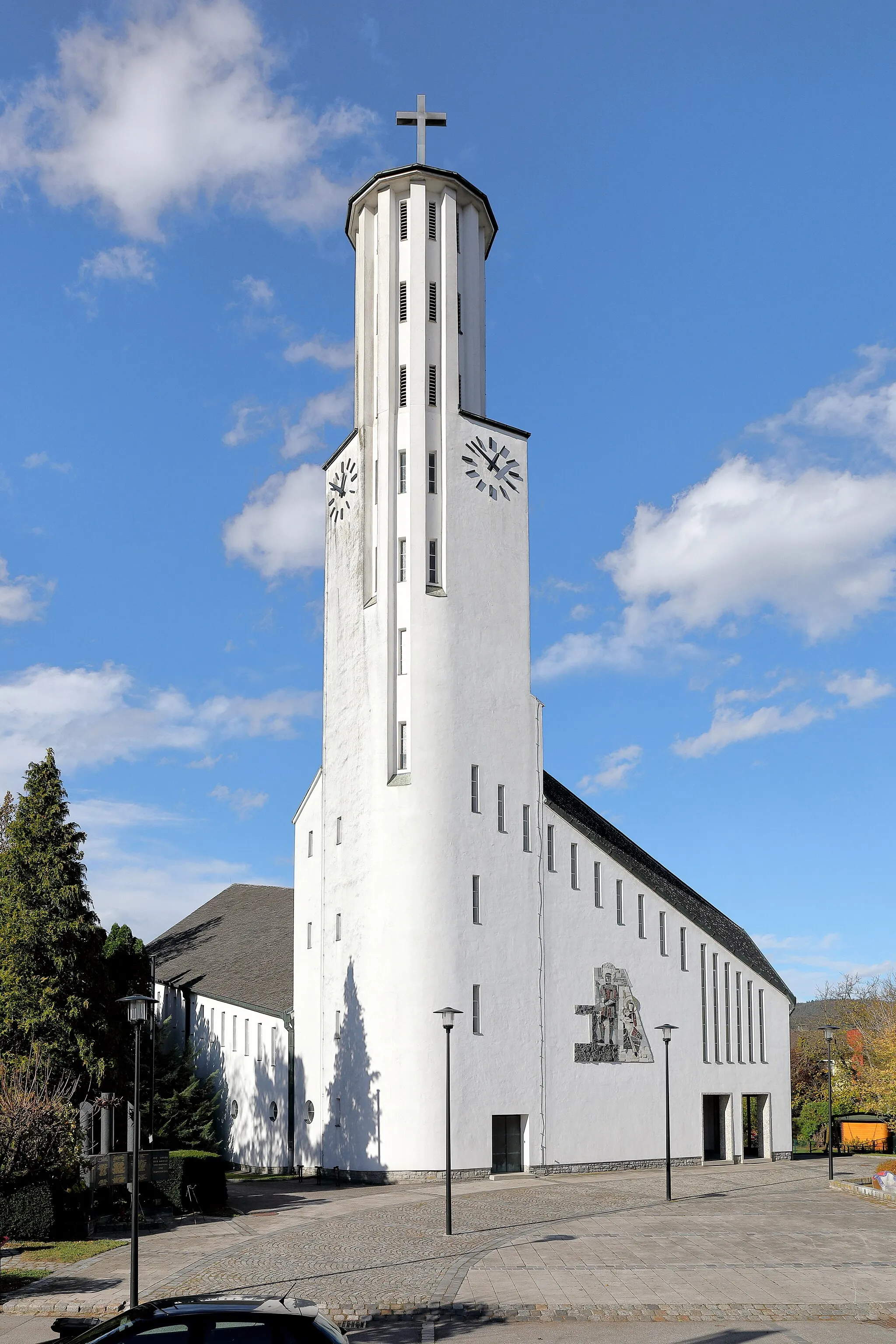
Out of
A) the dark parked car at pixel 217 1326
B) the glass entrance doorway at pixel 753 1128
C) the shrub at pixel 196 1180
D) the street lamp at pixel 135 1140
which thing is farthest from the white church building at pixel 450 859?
the dark parked car at pixel 217 1326

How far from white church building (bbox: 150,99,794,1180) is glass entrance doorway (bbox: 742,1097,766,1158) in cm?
320

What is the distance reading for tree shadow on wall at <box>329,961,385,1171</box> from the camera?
38375 mm

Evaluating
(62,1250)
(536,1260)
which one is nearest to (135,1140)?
(62,1250)

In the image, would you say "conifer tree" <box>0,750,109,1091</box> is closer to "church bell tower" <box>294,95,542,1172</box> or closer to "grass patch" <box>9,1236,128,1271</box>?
"grass patch" <box>9,1236,128,1271</box>

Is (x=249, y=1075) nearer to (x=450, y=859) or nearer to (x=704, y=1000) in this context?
(x=450, y=859)

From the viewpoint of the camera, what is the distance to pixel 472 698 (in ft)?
133

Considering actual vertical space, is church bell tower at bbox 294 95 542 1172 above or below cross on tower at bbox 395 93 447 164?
below

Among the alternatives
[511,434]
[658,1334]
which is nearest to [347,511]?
[511,434]

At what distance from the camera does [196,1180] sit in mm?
28938

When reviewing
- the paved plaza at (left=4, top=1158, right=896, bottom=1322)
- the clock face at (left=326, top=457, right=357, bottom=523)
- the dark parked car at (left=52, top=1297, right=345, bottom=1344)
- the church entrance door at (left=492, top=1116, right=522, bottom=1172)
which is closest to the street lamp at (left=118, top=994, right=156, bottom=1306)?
the paved plaza at (left=4, top=1158, right=896, bottom=1322)

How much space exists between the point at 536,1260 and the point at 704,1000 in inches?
1010

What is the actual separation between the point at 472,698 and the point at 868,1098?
95.8ft

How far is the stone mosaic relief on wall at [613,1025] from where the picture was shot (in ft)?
136

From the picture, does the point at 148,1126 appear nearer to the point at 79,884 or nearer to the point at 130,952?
the point at 130,952
